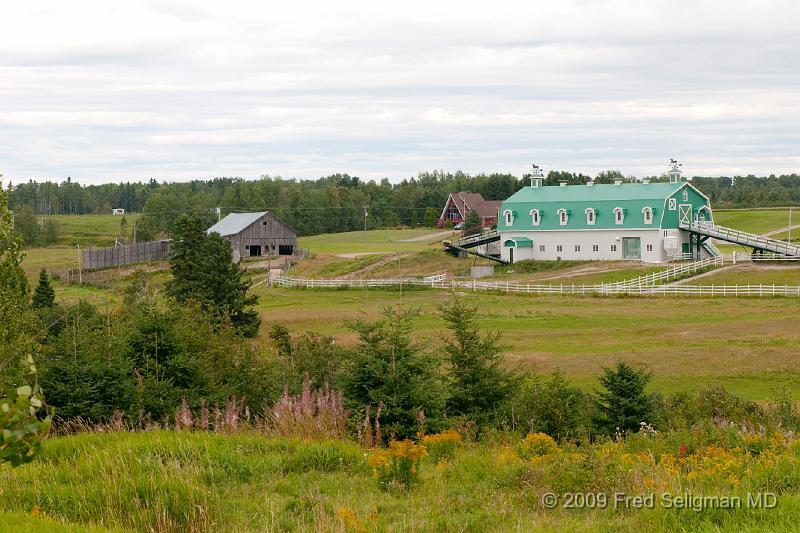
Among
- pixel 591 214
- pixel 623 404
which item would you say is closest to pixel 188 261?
pixel 623 404

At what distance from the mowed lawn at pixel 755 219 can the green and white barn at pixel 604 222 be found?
25.0m

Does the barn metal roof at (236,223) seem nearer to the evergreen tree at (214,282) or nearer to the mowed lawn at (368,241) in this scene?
the mowed lawn at (368,241)

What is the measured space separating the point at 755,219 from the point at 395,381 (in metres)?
96.5

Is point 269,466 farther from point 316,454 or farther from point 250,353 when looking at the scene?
point 250,353

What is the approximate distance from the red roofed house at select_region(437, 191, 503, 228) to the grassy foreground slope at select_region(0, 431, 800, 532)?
101010 mm

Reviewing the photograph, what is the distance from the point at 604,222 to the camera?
233ft

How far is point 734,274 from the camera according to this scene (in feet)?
195

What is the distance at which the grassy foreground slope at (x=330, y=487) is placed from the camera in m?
7.79

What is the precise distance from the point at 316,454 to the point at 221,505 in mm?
2033

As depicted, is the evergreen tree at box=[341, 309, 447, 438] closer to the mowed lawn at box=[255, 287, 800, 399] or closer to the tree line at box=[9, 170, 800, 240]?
the mowed lawn at box=[255, 287, 800, 399]

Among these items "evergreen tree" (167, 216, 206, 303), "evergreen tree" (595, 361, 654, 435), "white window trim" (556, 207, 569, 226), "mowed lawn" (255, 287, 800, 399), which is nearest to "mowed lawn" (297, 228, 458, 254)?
"white window trim" (556, 207, 569, 226)

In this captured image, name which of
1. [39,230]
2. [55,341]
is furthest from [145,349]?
[39,230]

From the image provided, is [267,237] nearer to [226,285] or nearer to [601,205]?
[601,205]

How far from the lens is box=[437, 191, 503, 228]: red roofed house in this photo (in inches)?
4545
